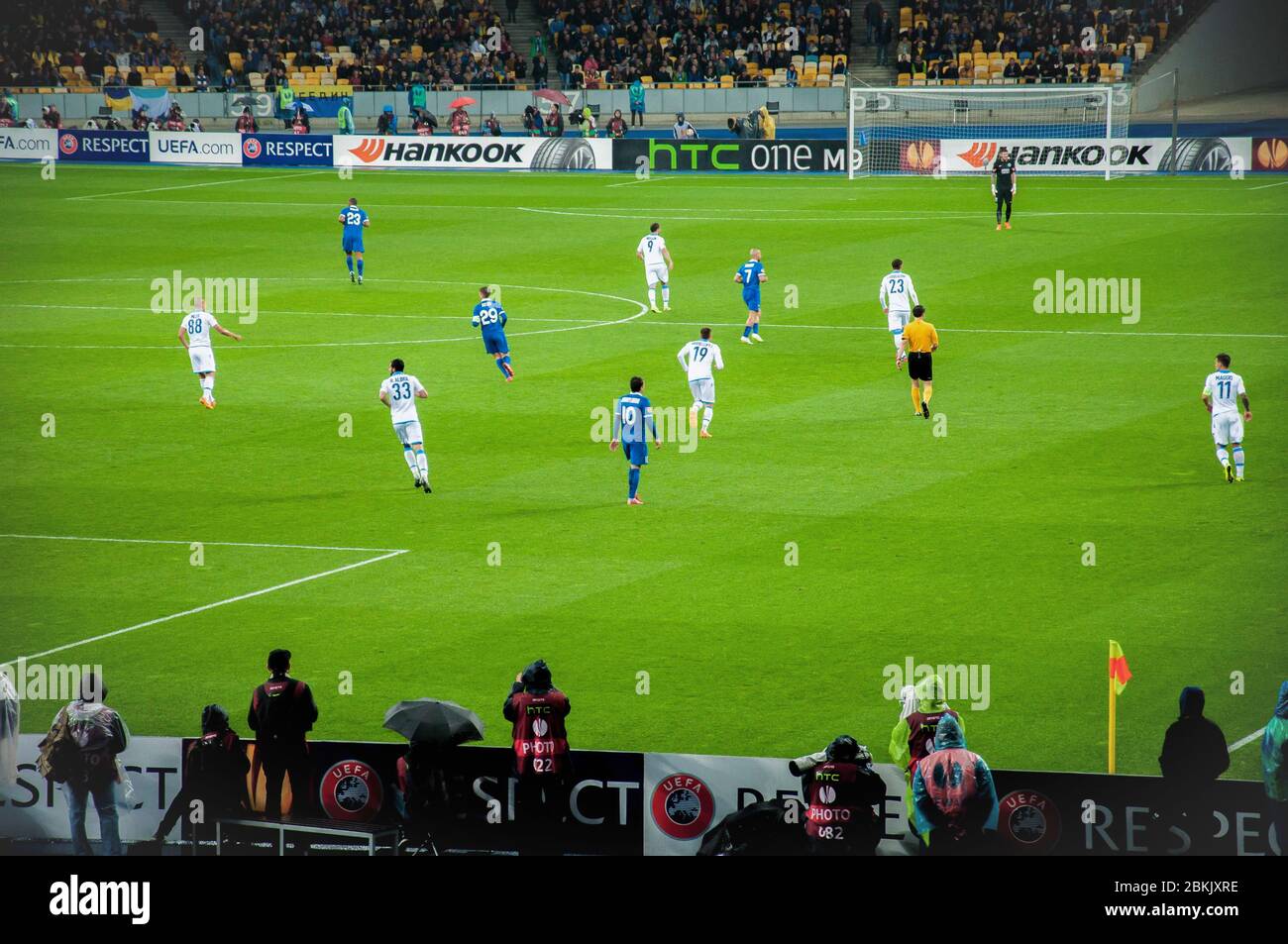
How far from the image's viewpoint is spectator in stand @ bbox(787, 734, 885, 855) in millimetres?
11078

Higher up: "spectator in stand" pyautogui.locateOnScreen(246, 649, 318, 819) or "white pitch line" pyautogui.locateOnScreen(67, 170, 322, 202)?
"white pitch line" pyautogui.locateOnScreen(67, 170, 322, 202)

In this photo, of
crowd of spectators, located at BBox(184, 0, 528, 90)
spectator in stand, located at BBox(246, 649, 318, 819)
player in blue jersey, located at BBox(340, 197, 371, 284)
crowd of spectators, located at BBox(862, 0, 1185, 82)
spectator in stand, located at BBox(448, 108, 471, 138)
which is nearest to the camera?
spectator in stand, located at BBox(246, 649, 318, 819)

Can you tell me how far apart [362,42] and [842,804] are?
69761 mm

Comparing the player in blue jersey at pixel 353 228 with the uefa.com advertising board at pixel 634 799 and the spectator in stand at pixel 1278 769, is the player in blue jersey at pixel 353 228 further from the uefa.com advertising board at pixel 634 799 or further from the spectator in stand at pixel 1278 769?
the spectator in stand at pixel 1278 769

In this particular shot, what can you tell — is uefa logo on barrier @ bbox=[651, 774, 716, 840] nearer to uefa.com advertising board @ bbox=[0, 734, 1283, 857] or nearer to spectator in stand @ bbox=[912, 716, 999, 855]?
uefa.com advertising board @ bbox=[0, 734, 1283, 857]

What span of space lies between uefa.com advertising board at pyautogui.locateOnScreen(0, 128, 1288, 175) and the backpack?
5305 cm

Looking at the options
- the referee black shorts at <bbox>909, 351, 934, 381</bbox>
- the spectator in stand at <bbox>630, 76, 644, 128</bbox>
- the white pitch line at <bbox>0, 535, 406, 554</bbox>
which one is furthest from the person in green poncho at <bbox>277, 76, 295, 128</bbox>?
the white pitch line at <bbox>0, 535, 406, 554</bbox>

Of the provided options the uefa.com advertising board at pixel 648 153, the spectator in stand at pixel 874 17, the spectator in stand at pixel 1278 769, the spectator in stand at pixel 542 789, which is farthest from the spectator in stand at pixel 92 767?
the spectator in stand at pixel 874 17

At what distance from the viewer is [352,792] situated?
11992 mm

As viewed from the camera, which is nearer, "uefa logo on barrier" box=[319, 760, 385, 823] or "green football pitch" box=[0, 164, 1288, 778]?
"uefa logo on barrier" box=[319, 760, 385, 823]

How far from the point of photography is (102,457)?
85.7 ft

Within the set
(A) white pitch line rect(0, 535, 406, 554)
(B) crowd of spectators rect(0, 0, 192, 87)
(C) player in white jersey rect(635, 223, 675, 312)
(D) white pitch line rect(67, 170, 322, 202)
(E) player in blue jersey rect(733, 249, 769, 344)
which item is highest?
(B) crowd of spectators rect(0, 0, 192, 87)

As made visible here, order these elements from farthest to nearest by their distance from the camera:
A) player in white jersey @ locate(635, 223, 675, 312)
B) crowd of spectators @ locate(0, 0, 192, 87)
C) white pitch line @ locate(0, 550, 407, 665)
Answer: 1. crowd of spectators @ locate(0, 0, 192, 87)
2. player in white jersey @ locate(635, 223, 675, 312)
3. white pitch line @ locate(0, 550, 407, 665)
